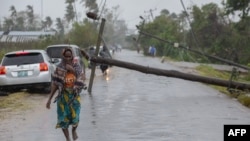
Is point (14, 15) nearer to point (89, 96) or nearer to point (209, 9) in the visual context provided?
point (209, 9)

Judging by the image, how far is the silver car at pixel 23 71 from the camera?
1983 cm

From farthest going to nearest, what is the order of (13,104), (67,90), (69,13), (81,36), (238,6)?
(69,13) < (81,36) < (238,6) < (13,104) < (67,90)

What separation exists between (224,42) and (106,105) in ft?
137

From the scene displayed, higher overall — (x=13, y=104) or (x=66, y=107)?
(x=66, y=107)

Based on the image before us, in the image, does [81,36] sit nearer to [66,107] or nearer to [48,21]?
[66,107]

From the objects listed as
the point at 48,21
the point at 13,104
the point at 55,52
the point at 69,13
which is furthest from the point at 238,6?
the point at 48,21

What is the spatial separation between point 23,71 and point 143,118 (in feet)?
24.3

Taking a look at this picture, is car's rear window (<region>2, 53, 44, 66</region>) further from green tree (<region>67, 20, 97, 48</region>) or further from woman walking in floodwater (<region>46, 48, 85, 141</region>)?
green tree (<region>67, 20, 97, 48</region>)

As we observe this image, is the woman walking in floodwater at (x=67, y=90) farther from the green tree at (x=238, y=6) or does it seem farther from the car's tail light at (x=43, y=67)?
the green tree at (x=238, y=6)

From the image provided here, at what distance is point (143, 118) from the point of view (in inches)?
541

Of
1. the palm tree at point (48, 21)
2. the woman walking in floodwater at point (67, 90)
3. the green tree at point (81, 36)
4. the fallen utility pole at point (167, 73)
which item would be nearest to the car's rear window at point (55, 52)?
the fallen utility pole at point (167, 73)

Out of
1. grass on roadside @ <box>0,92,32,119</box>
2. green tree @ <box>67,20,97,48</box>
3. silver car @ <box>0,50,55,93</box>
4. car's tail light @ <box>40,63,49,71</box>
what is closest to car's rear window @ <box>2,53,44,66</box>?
silver car @ <box>0,50,55,93</box>

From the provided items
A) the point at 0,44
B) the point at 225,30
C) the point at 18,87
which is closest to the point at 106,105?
the point at 18,87

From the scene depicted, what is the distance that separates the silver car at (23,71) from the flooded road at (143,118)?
1.63 m
